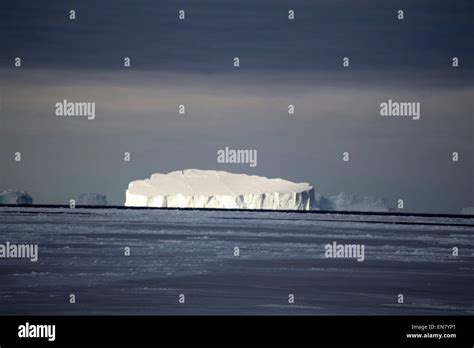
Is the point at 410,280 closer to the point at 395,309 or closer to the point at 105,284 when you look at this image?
the point at 395,309

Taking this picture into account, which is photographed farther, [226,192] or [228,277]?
[226,192]

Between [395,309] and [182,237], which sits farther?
[182,237]

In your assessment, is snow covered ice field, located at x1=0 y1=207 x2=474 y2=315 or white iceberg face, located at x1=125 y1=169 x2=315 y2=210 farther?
white iceberg face, located at x1=125 y1=169 x2=315 y2=210

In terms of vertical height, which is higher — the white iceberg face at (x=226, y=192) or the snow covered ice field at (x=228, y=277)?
the white iceberg face at (x=226, y=192)

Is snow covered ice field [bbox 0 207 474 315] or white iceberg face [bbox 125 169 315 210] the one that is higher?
white iceberg face [bbox 125 169 315 210]

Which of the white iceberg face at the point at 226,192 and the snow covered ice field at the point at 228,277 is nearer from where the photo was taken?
the snow covered ice field at the point at 228,277

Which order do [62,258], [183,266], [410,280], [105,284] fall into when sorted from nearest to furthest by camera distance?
[105,284], [410,280], [183,266], [62,258]

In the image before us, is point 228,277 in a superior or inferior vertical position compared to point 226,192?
inferior
